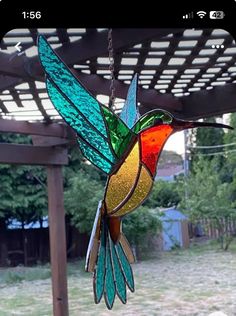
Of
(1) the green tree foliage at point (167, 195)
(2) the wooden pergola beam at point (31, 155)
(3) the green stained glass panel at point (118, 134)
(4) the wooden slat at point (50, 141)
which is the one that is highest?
(1) the green tree foliage at point (167, 195)

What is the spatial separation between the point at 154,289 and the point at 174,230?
4.72 metres

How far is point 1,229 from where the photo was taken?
8.26 m

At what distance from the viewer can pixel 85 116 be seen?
3.16ft

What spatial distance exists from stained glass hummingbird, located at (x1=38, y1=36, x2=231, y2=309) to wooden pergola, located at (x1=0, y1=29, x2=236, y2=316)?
0.89ft

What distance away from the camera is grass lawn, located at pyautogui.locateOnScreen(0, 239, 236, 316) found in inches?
172

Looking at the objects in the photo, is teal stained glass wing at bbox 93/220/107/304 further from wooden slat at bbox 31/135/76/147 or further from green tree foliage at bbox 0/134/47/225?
green tree foliage at bbox 0/134/47/225

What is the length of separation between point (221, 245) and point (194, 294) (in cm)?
459

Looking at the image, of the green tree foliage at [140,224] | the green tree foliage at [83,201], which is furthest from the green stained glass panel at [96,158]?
the green tree foliage at [140,224]

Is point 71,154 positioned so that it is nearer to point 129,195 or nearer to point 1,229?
point 1,229

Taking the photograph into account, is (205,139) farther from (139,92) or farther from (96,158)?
(96,158)

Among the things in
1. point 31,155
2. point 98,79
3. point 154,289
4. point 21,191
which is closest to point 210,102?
→ point 98,79

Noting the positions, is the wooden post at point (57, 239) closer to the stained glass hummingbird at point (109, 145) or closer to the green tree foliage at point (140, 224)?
the stained glass hummingbird at point (109, 145)

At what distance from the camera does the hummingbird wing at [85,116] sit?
94cm

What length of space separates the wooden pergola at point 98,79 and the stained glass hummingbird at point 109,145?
0.89 ft
